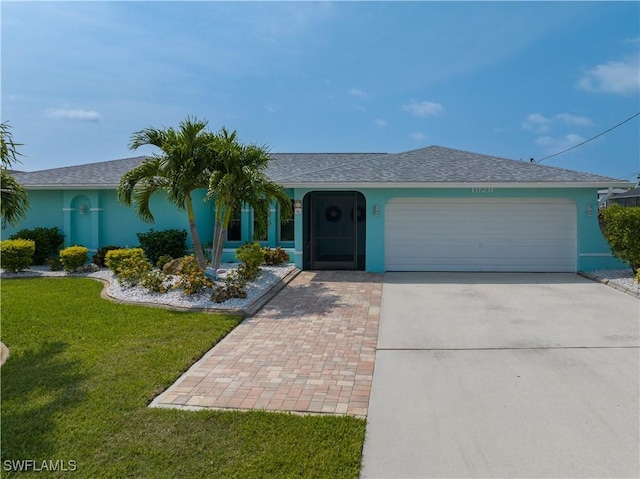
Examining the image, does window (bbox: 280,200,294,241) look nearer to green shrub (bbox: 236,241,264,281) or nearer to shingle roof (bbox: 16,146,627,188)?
shingle roof (bbox: 16,146,627,188)

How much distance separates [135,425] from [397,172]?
36.6ft

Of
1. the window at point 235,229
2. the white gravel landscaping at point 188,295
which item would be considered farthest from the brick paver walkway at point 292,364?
the window at point 235,229

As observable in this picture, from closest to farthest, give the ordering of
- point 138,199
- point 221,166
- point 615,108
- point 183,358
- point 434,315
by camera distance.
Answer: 1. point 183,358
2. point 434,315
3. point 221,166
4. point 138,199
5. point 615,108

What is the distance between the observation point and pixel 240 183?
32.8 feet

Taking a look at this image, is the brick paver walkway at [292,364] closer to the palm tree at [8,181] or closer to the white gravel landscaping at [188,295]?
the white gravel landscaping at [188,295]

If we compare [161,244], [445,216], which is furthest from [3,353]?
[445,216]

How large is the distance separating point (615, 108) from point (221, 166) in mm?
22353

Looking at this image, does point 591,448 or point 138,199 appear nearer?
point 591,448

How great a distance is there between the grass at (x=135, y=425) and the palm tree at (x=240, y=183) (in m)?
4.43

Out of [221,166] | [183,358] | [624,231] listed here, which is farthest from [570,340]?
[221,166]

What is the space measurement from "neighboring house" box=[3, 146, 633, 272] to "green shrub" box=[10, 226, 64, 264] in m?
1.60

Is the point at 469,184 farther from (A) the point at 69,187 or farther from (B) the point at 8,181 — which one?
(A) the point at 69,187

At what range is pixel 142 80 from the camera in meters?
11.8

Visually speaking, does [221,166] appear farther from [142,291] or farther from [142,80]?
[142,80]
